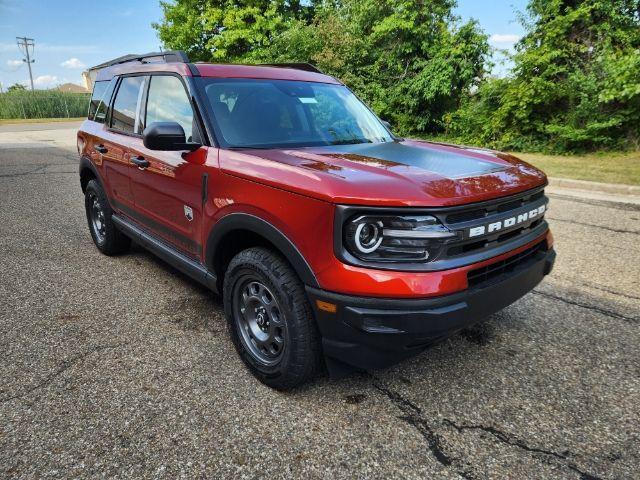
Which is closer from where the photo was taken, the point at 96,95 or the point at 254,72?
the point at 254,72

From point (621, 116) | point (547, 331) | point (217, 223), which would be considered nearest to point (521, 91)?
point (621, 116)

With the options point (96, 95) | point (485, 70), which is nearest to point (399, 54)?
point (485, 70)

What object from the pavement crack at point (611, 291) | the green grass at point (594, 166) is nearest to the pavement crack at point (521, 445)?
the pavement crack at point (611, 291)

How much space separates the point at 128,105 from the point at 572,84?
38.1 feet

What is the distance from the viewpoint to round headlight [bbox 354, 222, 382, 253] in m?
1.97

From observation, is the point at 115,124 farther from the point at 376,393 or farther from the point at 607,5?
the point at 607,5

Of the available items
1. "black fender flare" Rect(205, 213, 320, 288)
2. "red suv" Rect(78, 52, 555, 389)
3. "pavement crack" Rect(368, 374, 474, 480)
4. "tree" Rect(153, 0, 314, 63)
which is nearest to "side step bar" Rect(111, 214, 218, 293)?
"red suv" Rect(78, 52, 555, 389)

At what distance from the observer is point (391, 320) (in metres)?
1.93

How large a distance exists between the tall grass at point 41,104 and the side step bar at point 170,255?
167ft

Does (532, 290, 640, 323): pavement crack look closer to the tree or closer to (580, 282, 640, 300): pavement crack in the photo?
(580, 282, 640, 300): pavement crack

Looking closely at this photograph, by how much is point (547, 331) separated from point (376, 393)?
4.89 ft

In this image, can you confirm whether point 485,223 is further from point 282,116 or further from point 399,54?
point 399,54

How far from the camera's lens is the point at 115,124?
4.11m

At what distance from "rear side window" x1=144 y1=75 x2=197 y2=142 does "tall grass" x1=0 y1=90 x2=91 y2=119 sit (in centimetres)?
5142
